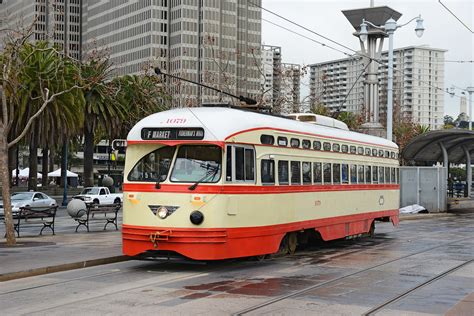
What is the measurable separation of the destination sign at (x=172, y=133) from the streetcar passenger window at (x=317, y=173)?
4.40m

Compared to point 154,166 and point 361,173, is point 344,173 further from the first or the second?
point 154,166

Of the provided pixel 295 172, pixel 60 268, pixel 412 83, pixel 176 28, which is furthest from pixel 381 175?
pixel 412 83

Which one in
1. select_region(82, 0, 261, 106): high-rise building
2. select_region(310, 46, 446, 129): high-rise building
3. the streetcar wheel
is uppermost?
select_region(82, 0, 261, 106): high-rise building

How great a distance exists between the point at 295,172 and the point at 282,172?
2.45ft

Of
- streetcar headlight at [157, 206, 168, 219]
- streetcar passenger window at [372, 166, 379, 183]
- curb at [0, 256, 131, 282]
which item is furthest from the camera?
streetcar passenger window at [372, 166, 379, 183]

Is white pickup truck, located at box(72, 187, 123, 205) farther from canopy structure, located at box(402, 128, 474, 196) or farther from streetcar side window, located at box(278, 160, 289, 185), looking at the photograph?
streetcar side window, located at box(278, 160, 289, 185)

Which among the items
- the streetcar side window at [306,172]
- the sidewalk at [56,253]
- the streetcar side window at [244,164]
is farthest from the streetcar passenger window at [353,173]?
the sidewalk at [56,253]

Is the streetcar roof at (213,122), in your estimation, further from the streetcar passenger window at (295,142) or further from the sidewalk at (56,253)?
the sidewalk at (56,253)

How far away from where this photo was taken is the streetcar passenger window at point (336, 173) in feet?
61.3

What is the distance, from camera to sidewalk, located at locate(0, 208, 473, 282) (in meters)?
13.9

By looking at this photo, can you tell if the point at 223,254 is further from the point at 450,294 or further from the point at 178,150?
the point at 450,294

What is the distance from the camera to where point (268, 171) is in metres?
15.2

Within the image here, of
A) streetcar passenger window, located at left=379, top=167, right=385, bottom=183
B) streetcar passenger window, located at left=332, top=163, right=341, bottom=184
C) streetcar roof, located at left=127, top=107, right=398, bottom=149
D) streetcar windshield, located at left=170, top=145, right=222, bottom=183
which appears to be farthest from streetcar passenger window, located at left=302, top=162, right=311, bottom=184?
streetcar passenger window, located at left=379, top=167, right=385, bottom=183

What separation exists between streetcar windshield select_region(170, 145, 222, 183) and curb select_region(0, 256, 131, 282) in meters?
2.79
